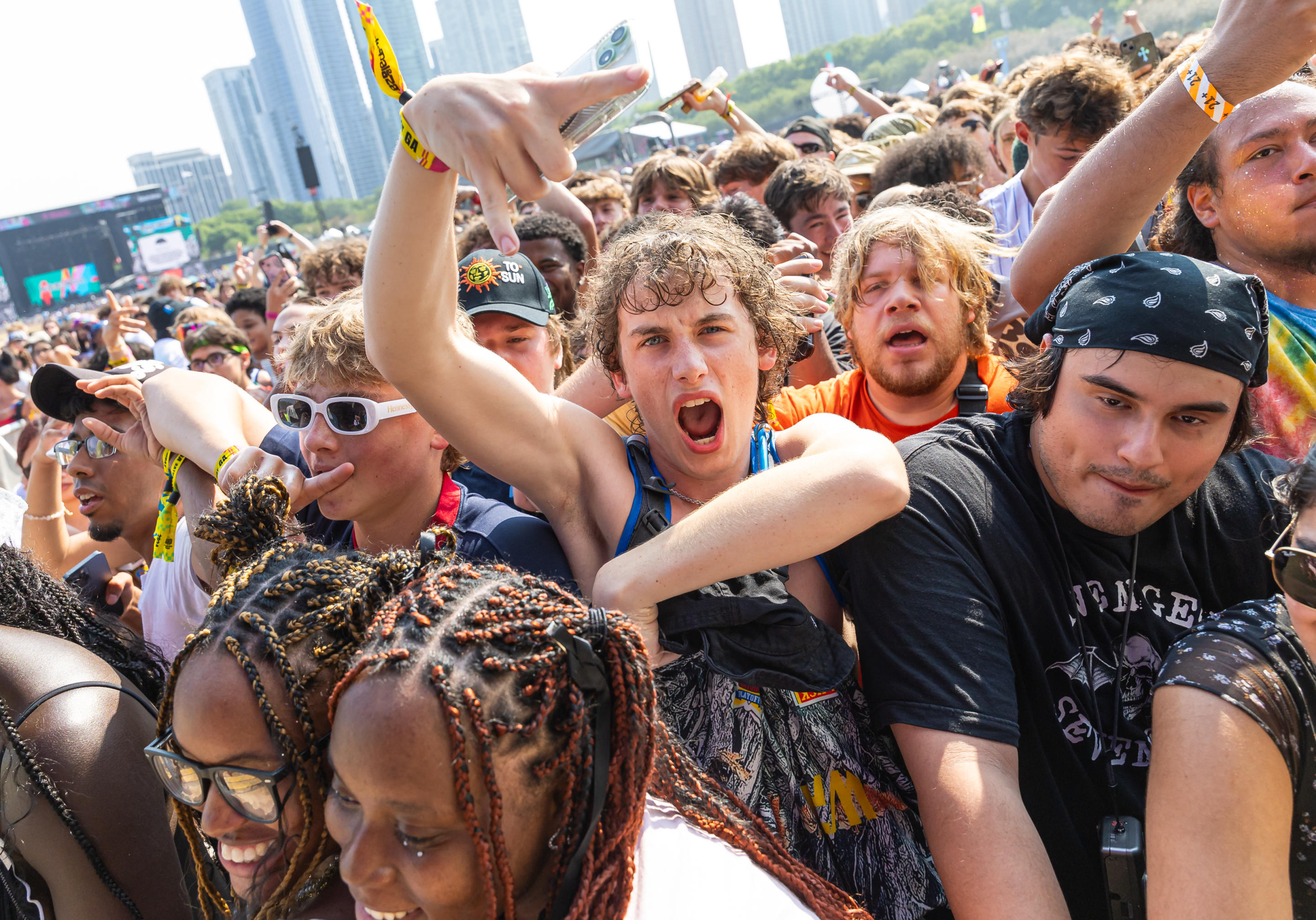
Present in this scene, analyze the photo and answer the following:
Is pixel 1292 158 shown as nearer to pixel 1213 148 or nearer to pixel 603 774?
pixel 1213 148

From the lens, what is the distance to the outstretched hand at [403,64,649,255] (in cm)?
131

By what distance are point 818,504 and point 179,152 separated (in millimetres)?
144242

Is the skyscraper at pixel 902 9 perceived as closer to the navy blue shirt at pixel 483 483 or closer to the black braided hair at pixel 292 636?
the navy blue shirt at pixel 483 483

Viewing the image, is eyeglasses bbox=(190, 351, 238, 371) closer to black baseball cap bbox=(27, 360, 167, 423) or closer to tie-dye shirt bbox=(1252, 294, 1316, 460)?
black baseball cap bbox=(27, 360, 167, 423)

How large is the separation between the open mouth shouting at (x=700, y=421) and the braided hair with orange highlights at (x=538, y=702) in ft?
2.56

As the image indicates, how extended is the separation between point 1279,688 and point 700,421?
1.26m

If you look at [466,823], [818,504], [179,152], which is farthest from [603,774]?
[179,152]

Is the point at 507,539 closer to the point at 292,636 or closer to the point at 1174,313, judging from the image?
the point at 292,636

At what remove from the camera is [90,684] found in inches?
73.2

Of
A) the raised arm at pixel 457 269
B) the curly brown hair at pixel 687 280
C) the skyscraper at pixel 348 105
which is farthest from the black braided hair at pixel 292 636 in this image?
the skyscraper at pixel 348 105

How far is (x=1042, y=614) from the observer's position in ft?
6.07

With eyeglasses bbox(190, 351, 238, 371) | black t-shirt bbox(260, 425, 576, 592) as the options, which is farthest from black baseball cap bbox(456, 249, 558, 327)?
eyeglasses bbox(190, 351, 238, 371)

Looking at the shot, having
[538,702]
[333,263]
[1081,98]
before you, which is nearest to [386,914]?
[538,702]

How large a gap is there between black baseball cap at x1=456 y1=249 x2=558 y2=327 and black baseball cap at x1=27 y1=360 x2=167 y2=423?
3.26 feet
